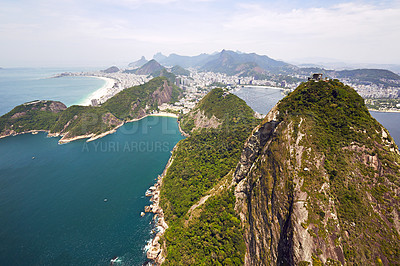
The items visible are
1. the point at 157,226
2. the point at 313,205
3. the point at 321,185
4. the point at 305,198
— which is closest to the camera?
the point at 313,205

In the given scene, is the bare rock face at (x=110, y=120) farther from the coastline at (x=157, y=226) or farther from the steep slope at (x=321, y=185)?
the steep slope at (x=321, y=185)

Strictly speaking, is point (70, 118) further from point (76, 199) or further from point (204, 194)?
point (204, 194)

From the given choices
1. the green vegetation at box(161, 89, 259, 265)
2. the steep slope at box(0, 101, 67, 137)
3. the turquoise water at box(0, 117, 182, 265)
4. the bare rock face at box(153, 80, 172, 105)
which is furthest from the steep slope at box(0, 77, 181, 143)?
the green vegetation at box(161, 89, 259, 265)

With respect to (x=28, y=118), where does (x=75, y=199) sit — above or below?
below

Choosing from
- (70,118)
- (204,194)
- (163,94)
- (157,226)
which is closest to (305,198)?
(204,194)

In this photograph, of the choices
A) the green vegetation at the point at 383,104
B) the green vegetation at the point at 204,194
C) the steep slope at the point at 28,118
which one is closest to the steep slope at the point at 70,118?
the steep slope at the point at 28,118

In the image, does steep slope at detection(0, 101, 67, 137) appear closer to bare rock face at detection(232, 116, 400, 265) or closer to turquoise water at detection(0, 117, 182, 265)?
turquoise water at detection(0, 117, 182, 265)

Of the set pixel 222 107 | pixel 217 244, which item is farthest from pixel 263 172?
pixel 222 107
